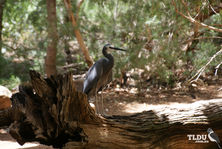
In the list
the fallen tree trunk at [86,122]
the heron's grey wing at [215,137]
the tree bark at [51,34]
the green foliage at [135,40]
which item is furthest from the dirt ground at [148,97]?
the heron's grey wing at [215,137]

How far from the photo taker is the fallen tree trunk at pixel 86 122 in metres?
2.56

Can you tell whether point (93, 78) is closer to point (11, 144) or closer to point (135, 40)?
point (11, 144)

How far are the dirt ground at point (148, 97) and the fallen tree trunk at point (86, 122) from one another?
300 cm

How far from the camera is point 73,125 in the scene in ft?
8.59

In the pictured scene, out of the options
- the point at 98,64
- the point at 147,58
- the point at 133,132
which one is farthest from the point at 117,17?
the point at 133,132

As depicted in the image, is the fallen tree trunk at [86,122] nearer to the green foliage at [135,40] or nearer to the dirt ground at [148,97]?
the dirt ground at [148,97]

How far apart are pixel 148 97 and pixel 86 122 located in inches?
180

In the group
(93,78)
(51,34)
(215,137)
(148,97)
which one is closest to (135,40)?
(148,97)

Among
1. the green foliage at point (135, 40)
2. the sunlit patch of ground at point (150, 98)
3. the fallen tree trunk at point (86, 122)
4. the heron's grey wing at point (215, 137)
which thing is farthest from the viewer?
the green foliage at point (135, 40)

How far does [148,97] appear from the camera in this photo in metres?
7.11

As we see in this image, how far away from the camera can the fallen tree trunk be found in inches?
101

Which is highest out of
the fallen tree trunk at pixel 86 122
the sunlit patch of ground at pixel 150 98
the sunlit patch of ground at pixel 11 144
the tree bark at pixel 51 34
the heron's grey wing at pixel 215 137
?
the tree bark at pixel 51 34

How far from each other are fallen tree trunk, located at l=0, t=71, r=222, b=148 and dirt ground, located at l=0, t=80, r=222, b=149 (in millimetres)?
2996

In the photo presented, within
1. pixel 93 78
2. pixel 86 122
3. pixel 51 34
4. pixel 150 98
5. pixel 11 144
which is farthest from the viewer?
pixel 150 98
